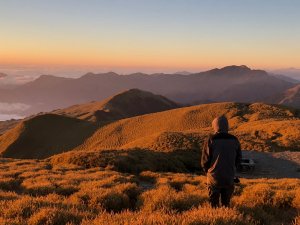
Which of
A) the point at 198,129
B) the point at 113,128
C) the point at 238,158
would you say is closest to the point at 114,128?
the point at 113,128

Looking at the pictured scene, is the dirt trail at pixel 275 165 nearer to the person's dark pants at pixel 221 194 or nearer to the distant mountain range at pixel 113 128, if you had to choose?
the person's dark pants at pixel 221 194

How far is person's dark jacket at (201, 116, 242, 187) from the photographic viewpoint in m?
7.87

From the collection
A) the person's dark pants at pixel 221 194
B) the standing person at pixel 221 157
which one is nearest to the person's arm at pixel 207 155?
the standing person at pixel 221 157

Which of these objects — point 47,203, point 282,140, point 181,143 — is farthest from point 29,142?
point 47,203

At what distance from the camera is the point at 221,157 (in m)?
7.91

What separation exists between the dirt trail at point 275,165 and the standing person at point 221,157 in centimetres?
2207

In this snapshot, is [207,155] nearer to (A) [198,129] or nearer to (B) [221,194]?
Answer: (B) [221,194]

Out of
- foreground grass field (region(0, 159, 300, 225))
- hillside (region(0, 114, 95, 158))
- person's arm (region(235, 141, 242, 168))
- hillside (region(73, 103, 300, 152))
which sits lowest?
hillside (region(0, 114, 95, 158))

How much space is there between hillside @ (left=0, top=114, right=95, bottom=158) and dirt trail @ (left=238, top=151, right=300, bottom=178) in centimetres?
5035

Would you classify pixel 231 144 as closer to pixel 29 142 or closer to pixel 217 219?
pixel 217 219

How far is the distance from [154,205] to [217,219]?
2.84m

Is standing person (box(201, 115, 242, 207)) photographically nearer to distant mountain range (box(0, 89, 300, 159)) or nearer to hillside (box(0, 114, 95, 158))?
distant mountain range (box(0, 89, 300, 159))

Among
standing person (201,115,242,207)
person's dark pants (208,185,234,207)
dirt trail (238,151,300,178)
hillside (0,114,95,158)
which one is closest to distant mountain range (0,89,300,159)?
hillside (0,114,95,158)

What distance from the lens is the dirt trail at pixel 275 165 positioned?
97.0ft
